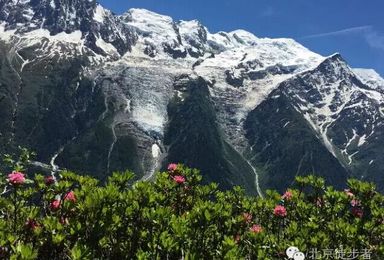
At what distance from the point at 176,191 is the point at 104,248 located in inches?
165

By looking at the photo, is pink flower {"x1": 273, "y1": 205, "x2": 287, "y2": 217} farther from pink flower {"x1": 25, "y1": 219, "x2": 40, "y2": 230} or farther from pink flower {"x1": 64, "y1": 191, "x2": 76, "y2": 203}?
pink flower {"x1": 25, "y1": 219, "x2": 40, "y2": 230}

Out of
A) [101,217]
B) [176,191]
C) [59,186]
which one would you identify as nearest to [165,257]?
[101,217]

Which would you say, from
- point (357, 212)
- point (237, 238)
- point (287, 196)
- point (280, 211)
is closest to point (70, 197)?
point (237, 238)

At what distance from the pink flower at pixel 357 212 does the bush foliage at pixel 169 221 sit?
0.13 feet

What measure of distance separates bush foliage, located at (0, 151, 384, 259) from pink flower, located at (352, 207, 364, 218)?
40 mm

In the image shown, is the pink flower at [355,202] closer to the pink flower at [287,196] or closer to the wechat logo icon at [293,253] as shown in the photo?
the pink flower at [287,196]

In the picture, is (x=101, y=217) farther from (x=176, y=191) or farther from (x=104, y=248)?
(x=176, y=191)

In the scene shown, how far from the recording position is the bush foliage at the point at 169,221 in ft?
35.6

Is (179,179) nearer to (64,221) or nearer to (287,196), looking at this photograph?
(287,196)

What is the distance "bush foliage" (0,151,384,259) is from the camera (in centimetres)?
1086

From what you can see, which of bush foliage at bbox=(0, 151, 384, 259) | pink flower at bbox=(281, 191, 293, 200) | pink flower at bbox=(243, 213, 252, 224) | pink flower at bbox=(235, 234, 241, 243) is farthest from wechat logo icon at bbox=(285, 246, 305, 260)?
pink flower at bbox=(281, 191, 293, 200)

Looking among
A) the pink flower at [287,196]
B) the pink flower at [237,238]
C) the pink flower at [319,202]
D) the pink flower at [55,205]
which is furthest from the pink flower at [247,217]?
the pink flower at [55,205]

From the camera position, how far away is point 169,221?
11273 millimetres

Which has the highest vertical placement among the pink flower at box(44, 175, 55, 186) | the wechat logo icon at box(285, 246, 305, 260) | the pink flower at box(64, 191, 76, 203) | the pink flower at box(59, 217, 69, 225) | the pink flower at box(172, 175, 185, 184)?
the pink flower at box(172, 175, 185, 184)
